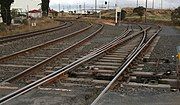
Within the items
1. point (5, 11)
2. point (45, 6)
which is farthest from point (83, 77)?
point (45, 6)

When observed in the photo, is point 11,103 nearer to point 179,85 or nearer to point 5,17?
point 179,85

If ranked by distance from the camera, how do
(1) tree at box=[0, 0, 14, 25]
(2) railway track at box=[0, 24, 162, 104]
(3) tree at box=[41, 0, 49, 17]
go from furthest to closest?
(3) tree at box=[41, 0, 49, 17] < (1) tree at box=[0, 0, 14, 25] < (2) railway track at box=[0, 24, 162, 104]

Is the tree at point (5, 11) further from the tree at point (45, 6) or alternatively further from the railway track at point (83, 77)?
the tree at point (45, 6)

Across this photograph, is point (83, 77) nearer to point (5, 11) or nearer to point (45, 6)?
point (5, 11)

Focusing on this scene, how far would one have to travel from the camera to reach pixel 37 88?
897cm

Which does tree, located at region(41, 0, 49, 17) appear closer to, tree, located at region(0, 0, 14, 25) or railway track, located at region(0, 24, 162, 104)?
tree, located at region(0, 0, 14, 25)

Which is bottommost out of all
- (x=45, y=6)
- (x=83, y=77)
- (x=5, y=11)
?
(x=83, y=77)

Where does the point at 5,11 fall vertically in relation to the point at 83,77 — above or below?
above

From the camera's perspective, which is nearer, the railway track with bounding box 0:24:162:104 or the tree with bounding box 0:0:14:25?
the railway track with bounding box 0:24:162:104

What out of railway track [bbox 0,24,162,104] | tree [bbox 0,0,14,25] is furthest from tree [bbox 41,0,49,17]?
railway track [bbox 0,24,162,104]

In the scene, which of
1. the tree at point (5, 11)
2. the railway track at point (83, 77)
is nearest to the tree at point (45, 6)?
the tree at point (5, 11)

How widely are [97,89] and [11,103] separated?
7.20 feet

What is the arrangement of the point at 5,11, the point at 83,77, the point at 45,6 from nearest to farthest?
1. the point at 83,77
2. the point at 5,11
3. the point at 45,6

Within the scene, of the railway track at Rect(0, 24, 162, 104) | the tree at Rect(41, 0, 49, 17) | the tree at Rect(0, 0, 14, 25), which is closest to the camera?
the railway track at Rect(0, 24, 162, 104)
